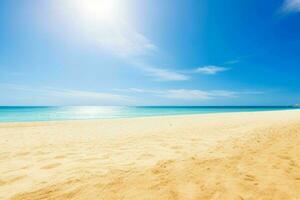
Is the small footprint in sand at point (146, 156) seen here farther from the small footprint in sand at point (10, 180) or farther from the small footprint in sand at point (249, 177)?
the small footprint in sand at point (10, 180)

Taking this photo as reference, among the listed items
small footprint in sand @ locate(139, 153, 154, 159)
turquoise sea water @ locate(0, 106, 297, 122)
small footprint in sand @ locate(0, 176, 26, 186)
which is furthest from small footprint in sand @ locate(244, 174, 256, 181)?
turquoise sea water @ locate(0, 106, 297, 122)

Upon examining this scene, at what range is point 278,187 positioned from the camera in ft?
10.7

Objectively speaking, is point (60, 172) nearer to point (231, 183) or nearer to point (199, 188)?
point (199, 188)

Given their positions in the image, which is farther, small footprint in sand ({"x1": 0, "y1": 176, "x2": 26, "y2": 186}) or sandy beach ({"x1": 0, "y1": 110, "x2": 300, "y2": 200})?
small footprint in sand ({"x1": 0, "y1": 176, "x2": 26, "y2": 186})

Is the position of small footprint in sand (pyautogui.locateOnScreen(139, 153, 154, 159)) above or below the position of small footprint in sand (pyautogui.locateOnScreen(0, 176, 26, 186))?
above

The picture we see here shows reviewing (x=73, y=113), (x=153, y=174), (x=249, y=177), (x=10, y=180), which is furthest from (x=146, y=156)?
(x=73, y=113)

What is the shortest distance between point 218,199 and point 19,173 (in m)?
4.46

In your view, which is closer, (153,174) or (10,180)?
(10,180)

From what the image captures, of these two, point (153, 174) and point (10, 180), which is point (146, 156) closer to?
point (153, 174)

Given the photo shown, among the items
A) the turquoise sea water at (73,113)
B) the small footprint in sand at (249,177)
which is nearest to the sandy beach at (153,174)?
the small footprint in sand at (249,177)

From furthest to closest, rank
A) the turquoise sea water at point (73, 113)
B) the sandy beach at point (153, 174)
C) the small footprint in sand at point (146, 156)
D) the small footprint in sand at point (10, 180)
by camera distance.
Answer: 1. the turquoise sea water at point (73, 113)
2. the small footprint in sand at point (146, 156)
3. the small footprint in sand at point (10, 180)
4. the sandy beach at point (153, 174)

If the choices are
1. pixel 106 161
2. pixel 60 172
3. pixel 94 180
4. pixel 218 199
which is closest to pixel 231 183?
pixel 218 199

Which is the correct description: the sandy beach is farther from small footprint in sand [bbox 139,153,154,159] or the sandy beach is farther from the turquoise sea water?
the turquoise sea water

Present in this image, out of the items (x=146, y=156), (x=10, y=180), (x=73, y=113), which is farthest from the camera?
(x=73, y=113)
